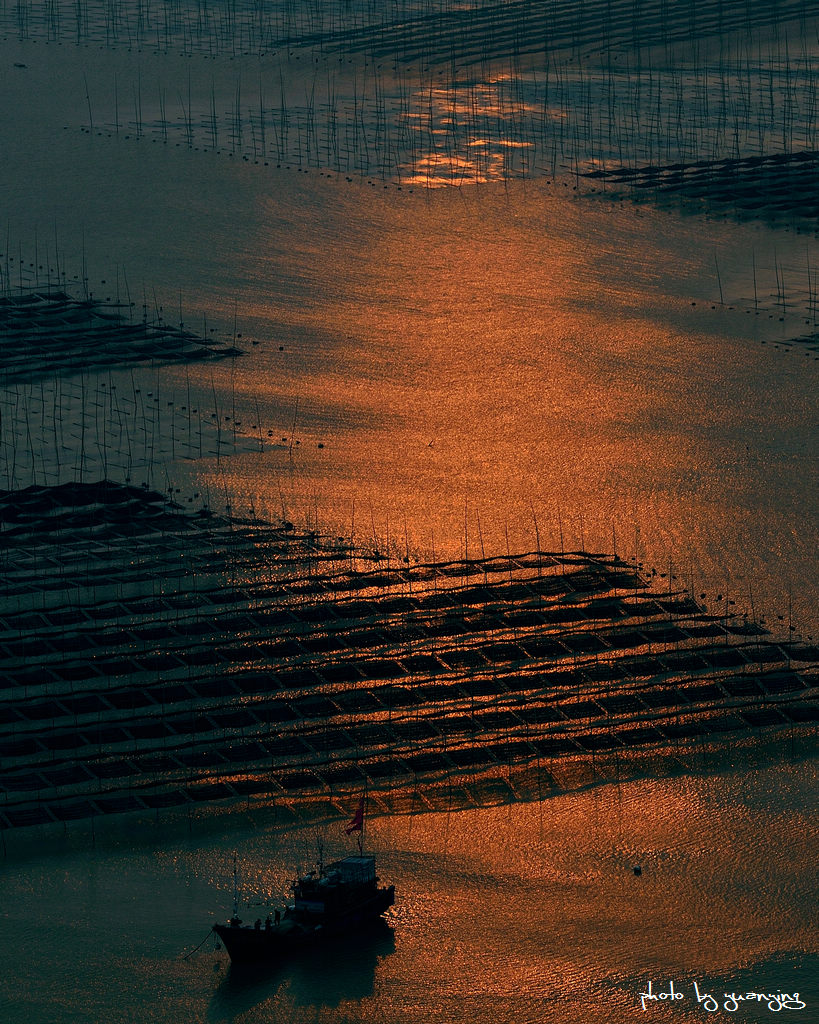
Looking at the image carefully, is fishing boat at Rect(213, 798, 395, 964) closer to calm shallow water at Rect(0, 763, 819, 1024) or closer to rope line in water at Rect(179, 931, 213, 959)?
rope line in water at Rect(179, 931, 213, 959)

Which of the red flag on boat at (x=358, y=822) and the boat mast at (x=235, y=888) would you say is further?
the red flag on boat at (x=358, y=822)

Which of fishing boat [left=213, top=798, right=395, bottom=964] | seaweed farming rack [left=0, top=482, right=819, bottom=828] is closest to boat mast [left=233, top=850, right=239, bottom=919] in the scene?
fishing boat [left=213, top=798, right=395, bottom=964]

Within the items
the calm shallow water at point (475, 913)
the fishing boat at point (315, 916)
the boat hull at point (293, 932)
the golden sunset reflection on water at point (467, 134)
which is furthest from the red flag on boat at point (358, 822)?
the golden sunset reflection on water at point (467, 134)

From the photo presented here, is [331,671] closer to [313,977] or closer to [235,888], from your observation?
[235,888]

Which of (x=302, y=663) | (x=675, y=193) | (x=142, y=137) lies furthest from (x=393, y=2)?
(x=302, y=663)

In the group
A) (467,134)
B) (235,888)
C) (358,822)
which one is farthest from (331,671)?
(467,134)

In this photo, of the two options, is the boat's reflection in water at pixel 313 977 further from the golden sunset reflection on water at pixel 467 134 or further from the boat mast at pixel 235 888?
the golden sunset reflection on water at pixel 467 134

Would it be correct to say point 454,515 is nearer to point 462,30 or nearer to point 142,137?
point 142,137
